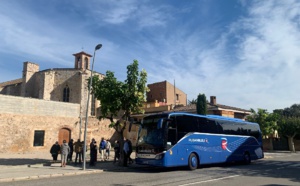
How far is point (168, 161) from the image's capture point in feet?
45.8

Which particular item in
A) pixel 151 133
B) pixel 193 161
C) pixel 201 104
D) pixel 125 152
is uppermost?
pixel 201 104

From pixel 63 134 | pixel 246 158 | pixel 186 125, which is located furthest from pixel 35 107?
pixel 246 158

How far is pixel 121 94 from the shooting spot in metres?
17.4

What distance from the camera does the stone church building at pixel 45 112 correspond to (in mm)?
25469

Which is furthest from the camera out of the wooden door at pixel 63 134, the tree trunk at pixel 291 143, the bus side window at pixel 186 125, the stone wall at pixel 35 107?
the tree trunk at pixel 291 143

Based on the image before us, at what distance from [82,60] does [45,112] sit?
19035 millimetres

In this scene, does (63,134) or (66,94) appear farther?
(66,94)

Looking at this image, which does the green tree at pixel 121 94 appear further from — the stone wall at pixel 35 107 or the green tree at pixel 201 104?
the green tree at pixel 201 104

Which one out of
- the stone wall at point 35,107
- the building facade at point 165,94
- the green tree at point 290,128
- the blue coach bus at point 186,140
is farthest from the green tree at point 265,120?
the stone wall at point 35,107

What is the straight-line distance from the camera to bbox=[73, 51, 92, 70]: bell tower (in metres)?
45.9

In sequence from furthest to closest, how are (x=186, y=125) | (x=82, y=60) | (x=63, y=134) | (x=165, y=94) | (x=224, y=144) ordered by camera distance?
1. (x=165, y=94)
2. (x=82, y=60)
3. (x=63, y=134)
4. (x=224, y=144)
5. (x=186, y=125)

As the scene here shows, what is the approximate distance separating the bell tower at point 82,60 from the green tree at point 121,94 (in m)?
29.1

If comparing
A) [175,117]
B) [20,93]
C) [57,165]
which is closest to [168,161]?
[175,117]

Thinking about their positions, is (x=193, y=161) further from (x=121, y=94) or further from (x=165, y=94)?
(x=165, y=94)
